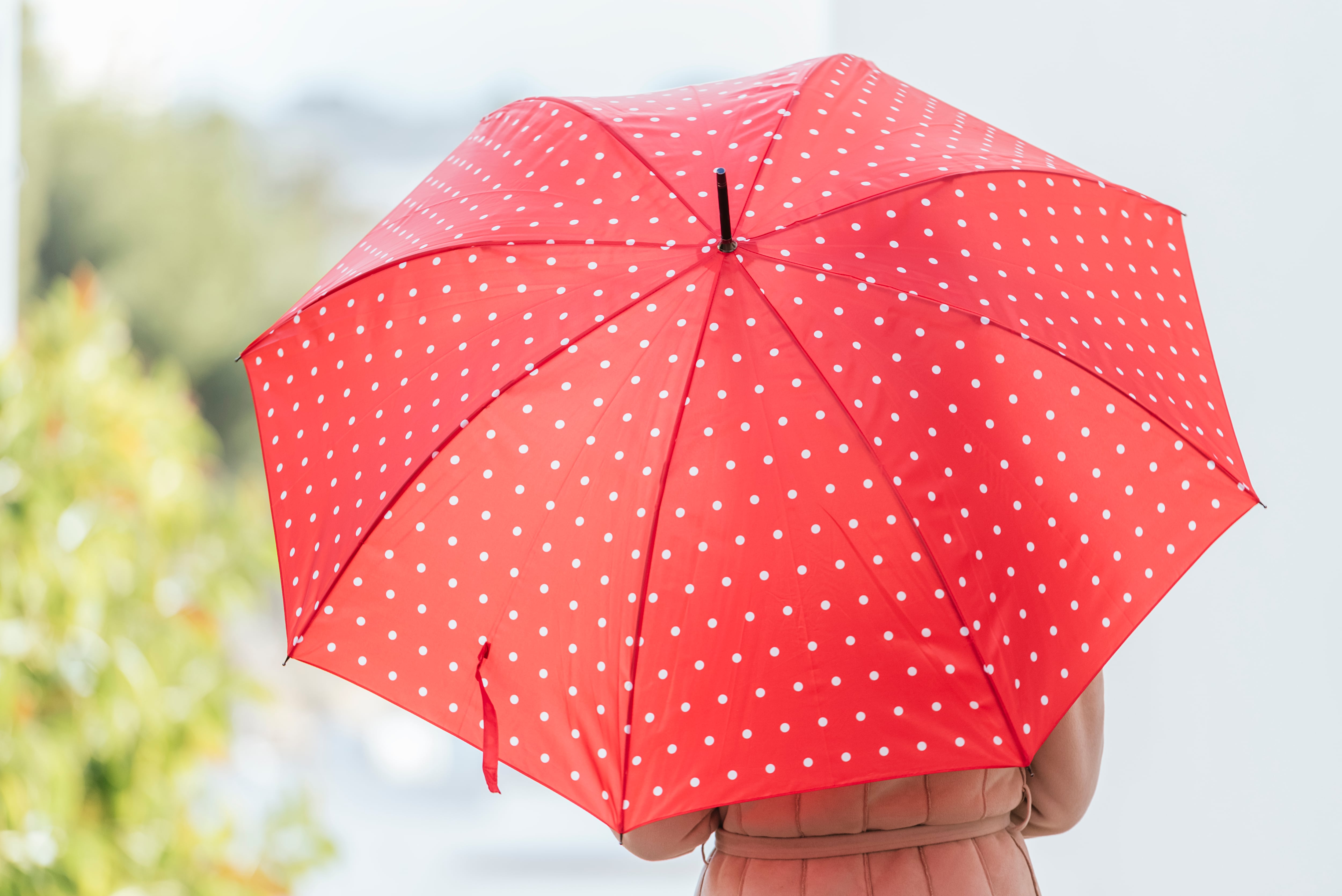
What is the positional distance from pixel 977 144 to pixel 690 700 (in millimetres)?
539

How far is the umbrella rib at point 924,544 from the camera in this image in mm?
812

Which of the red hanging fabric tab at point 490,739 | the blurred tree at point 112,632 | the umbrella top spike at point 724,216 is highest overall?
the umbrella top spike at point 724,216

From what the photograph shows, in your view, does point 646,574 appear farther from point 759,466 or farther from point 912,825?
point 912,825

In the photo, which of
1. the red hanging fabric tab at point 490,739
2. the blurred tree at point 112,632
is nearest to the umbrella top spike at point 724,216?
the red hanging fabric tab at point 490,739

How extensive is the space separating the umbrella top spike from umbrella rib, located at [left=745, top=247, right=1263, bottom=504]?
15mm

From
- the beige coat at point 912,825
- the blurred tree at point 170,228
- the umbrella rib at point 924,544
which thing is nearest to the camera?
the umbrella rib at point 924,544

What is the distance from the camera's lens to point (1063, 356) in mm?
872

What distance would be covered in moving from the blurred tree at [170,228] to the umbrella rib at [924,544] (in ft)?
9.02

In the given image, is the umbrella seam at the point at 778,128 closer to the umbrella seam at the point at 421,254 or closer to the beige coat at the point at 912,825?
the umbrella seam at the point at 421,254

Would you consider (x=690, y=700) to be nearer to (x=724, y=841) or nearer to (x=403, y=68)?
(x=724, y=841)

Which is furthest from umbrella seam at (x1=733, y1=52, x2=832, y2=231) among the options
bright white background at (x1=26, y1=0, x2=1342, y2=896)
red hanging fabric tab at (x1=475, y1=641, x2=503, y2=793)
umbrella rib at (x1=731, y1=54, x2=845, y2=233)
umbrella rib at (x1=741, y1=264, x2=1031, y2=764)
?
bright white background at (x1=26, y1=0, x2=1342, y2=896)

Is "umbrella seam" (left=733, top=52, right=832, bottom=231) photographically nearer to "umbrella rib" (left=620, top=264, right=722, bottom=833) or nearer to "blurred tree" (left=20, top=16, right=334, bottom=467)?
"umbrella rib" (left=620, top=264, right=722, bottom=833)

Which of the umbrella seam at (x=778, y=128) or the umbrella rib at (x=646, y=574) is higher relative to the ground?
the umbrella seam at (x=778, y=128)

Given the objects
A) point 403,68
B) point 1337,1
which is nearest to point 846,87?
point 1337,1
